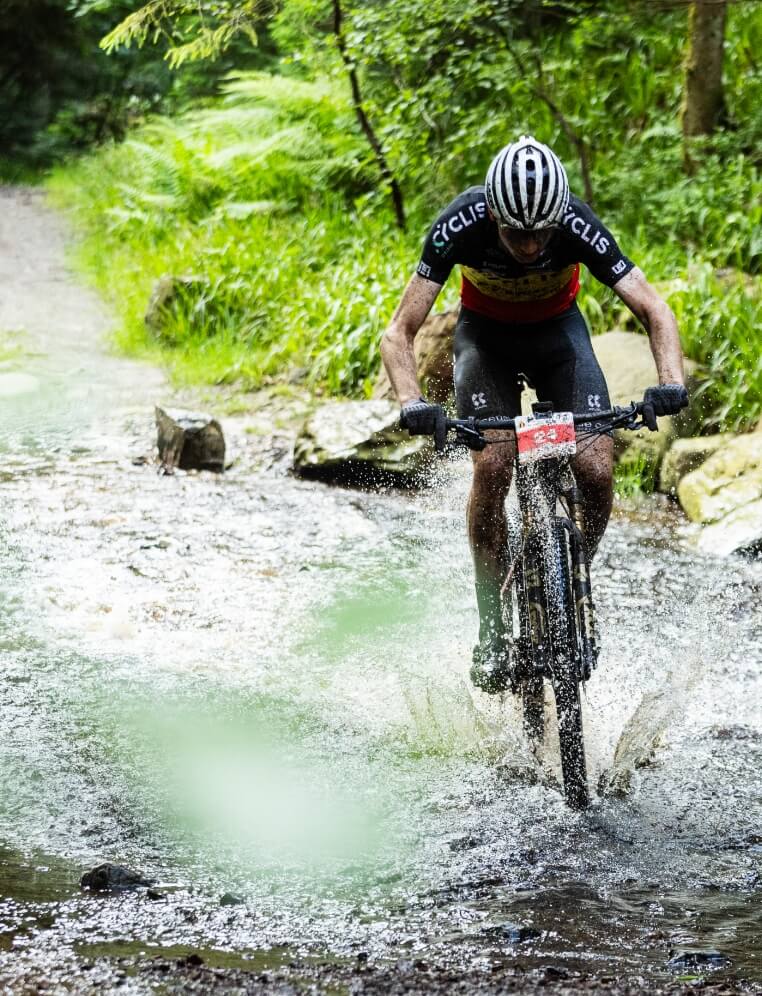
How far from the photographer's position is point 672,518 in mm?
7918

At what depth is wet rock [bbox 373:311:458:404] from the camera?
933 cm

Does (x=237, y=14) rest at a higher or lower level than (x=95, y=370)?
higher

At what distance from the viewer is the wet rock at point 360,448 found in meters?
8.73

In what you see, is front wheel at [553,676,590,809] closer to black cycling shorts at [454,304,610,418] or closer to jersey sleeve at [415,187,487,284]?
black cycling shorts at [454,304,610,418]

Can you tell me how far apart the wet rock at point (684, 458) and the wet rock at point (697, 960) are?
5.48 metres

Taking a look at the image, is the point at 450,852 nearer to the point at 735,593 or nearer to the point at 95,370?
the point at 735,593

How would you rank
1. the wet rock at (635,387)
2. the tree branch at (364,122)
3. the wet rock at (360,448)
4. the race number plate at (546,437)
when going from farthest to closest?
the tree branch at (364,122) < the wet rock at (360,448) < the wet rock at (635,387) < the race number plate at (546,437)

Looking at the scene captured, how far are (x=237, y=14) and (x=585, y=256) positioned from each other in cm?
824

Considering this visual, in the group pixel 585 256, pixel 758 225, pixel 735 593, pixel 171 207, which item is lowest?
pixel 735 593

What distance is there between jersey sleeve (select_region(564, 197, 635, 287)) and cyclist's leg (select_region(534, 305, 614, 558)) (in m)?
Answer: 0.34

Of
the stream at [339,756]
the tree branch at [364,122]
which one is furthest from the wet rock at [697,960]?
the tree branch at [364,122]

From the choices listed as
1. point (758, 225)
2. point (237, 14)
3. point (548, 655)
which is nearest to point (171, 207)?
point (237, 14)

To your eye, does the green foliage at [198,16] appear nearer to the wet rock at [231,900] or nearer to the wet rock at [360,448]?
the wet rock at [360,448]

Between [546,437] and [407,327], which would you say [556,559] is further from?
[407,327]
